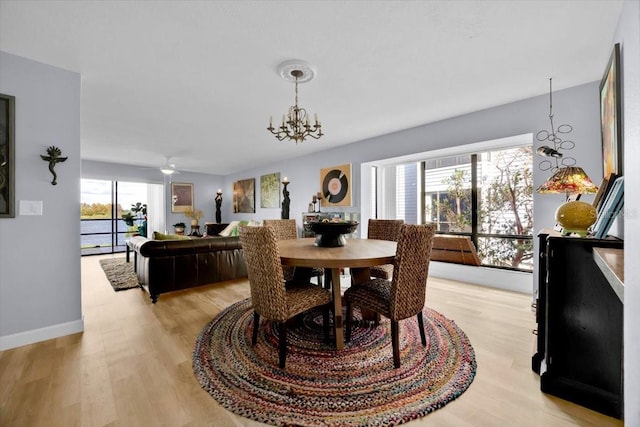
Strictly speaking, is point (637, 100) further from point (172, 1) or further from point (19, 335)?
point (19, 335)

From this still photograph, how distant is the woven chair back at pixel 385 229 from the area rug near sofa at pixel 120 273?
10.8 feet

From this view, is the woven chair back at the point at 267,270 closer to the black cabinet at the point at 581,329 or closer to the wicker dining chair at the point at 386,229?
the black cabinet at the point at 581,329


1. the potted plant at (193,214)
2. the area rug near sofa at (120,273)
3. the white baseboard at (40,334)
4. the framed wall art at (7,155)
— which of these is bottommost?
the area rug near sofa at (120,273)

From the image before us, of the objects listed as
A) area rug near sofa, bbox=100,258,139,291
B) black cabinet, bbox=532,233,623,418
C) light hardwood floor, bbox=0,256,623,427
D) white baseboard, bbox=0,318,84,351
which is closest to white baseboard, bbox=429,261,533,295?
light hardwood floor, bbox=0,256,623,427

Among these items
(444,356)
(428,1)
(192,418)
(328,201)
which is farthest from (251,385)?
(328,201)

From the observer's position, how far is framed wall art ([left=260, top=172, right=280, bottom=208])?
21.5 ft

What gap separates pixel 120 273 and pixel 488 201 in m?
5.95

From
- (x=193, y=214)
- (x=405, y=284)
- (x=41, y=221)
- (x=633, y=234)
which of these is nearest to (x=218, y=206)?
(x=193, y=214)

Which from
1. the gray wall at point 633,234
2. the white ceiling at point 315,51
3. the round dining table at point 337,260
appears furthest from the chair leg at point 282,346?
the white ceiling at point 315,51

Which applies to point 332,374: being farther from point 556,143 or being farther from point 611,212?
point 556,143

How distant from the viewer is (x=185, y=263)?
3334 millimetres

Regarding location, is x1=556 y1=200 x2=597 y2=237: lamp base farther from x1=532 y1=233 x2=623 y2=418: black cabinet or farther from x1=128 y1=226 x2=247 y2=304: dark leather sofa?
x1=128 y1=226 x2=247 y2=304: dark leather sofa

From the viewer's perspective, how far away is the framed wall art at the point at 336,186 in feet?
16.0

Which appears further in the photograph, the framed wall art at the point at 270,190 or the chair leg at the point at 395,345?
the framed wall art at the point at 270,190
